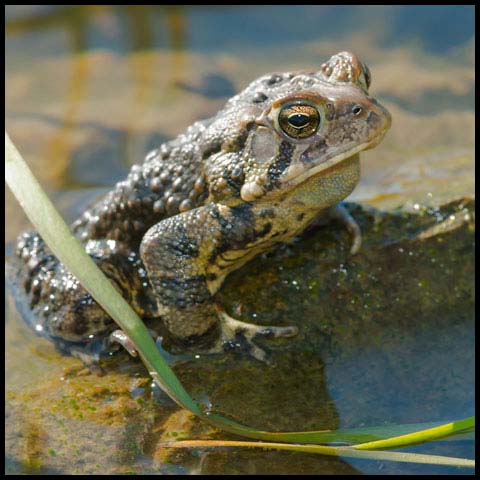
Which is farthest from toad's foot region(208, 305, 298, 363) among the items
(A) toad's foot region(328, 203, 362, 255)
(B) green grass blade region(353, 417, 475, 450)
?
(B) green grass blade region(353, 417, 475, 450)

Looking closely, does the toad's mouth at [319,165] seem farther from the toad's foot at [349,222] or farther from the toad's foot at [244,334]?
the toad's foot at [244,334]

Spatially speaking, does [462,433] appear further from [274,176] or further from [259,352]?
[274,176]

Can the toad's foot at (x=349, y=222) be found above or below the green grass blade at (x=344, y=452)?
above

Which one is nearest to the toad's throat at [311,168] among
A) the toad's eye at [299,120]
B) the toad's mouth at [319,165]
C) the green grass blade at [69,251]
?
the toad's mouth at [319,165]

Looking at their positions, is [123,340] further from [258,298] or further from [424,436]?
[424,436]

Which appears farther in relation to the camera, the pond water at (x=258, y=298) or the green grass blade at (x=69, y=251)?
the pond water at (x=258, y=298)

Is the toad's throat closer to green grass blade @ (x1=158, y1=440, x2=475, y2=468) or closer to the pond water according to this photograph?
the pond water

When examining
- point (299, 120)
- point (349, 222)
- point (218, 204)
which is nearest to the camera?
point (299, 120)

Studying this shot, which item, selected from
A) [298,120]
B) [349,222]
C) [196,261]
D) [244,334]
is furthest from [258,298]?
[298,120]

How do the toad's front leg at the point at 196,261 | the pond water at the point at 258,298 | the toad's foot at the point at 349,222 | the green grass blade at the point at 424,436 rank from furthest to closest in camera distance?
1. the toad's foot at the point at 349,222
2. the toad's front leg at the point at 196,261
3. the pond water at the point at 258,298
4. the green grass blade at the point at 424,436
